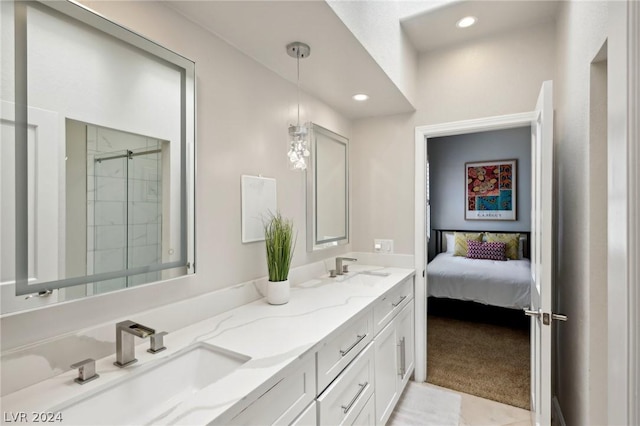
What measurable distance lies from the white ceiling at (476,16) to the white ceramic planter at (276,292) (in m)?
1.90

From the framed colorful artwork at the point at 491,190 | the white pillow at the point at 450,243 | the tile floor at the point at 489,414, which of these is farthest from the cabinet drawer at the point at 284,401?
the framed colorful artwork at the point at 491,190

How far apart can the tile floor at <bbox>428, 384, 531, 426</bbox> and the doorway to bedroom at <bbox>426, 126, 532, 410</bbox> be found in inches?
2.9

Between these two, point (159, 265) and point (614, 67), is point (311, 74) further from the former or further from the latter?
point (614, 67)

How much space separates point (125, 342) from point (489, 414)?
226cm

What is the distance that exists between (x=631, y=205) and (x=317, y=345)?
3.16 feet

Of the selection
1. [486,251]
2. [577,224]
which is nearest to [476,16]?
[577,224]

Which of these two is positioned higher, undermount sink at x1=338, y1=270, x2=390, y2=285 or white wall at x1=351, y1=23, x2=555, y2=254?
Answer: white wall at x1=351, y1=23, x2=555, y2=254

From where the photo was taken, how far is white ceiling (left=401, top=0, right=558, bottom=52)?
2.02 meters

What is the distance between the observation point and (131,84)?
1.13 metres

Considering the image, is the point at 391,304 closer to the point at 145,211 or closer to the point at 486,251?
the point at 145,211

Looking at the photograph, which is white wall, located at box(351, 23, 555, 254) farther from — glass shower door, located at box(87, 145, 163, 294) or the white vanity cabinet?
glass shower door, located at box(87, 145, 163, 294)

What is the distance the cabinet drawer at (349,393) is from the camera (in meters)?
1.27

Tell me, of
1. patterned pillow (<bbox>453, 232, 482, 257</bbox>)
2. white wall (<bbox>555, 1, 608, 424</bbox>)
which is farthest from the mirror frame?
patterned pillow (<bbox>453, 232, 482, 257</bbox>)

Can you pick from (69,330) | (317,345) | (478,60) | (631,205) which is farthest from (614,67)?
(478,60)
